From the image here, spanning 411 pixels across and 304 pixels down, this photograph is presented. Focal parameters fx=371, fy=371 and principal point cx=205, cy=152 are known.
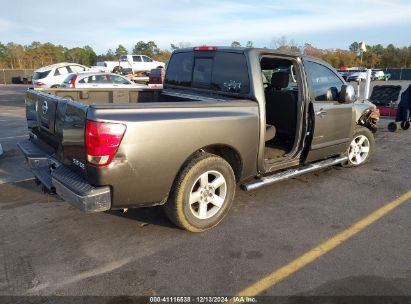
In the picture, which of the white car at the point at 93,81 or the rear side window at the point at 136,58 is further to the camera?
the rear side window at the point at 136,58

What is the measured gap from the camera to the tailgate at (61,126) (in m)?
3.22

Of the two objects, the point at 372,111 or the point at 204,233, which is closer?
the point at 204,233

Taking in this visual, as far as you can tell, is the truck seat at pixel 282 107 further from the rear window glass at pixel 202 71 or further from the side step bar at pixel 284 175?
the rear window glass at pixel 202 71

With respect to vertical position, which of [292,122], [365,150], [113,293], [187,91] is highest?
[187,91]

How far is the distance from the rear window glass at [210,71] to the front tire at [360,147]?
2657mm

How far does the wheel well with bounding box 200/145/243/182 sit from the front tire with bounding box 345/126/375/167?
266 centimetres

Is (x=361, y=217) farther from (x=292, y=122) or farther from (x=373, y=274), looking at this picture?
(x=292, y=122)

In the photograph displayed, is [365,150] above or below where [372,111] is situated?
below

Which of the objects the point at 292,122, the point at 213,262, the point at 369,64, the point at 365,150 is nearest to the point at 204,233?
the point at 213,262

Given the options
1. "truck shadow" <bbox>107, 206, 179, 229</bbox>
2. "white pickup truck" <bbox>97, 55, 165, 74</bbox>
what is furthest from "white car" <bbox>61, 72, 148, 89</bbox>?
"white pickup truck" <bbox>97, 55, 165, 74</bbox>

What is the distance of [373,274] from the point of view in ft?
10.3

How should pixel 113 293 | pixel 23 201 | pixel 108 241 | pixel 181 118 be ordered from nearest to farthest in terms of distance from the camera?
pixel 113 293 < pixel 181 118 < pixel 108 241 < pixel 23 201

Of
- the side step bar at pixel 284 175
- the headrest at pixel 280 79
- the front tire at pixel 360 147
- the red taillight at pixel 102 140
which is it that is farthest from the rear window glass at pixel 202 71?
the front tire at pixel 360 147

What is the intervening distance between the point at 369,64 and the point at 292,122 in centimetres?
7739
